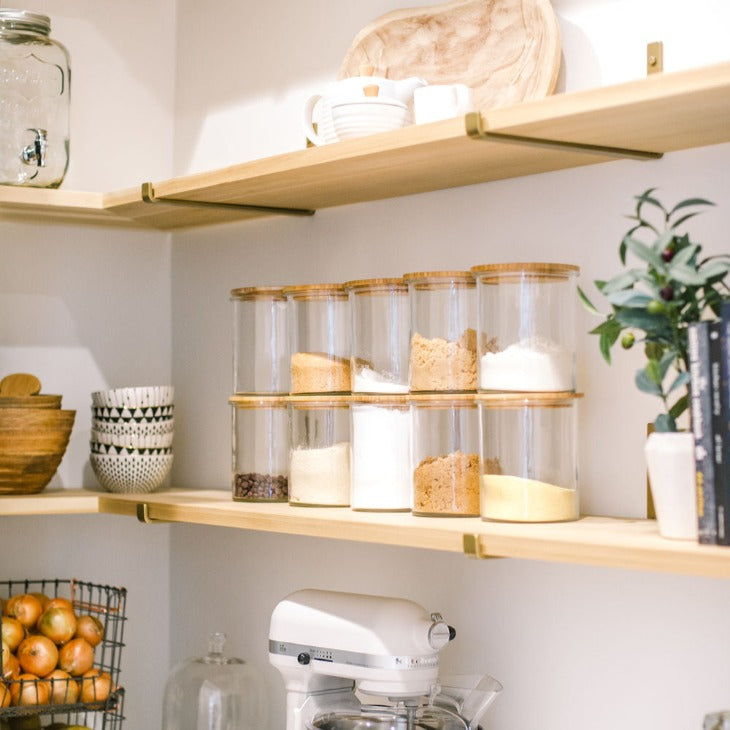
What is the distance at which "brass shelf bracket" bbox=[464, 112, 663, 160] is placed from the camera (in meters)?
1.42

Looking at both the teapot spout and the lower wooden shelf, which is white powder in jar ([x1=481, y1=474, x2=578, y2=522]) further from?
the teapot spout

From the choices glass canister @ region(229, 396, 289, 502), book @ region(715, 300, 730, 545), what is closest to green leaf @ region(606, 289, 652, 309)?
book @ region(715, 300, 730, 545)

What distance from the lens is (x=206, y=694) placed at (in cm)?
211

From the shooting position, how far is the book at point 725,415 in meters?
1.23

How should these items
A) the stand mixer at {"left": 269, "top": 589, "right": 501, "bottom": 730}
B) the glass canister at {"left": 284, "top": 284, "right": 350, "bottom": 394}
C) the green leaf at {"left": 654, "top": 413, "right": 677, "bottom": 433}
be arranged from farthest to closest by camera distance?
1. the glass canister at {"left": 284, "top": 284, "right": 350, "bottom": 394}
2. the stand mixer at {"left": 269, "top": 589, "right": 501, "bottom": 730}
3. the green leaf at {"left": 654, "top": 413, "right": 677, "bottom": 433}

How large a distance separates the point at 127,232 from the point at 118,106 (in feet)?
0.82

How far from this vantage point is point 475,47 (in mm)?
1769

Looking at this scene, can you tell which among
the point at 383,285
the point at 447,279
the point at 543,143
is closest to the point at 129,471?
the point at 383,285

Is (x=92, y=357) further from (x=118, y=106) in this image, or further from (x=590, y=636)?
(x=590, y=636)

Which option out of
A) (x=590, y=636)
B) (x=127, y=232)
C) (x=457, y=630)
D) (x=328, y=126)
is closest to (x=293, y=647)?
Answer: (x=457, y=630)

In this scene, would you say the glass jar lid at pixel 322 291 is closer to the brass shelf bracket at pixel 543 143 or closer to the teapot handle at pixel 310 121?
the teapot handle at pixel 310 121

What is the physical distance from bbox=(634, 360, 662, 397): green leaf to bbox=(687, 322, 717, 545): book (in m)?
0.08

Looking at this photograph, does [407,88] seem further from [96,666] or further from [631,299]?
[96,666]

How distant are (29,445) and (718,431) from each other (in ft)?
4.04
